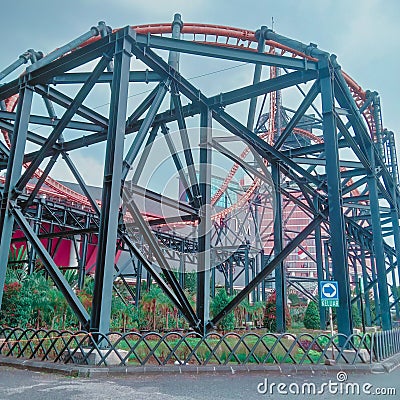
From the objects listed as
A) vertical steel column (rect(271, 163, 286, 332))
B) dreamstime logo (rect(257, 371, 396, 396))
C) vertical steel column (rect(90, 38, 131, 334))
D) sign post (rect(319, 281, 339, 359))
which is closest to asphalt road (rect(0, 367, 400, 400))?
dreamstime logo (rect(257, 371, 396, 396))

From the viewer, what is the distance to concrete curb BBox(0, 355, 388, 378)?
5.82 m

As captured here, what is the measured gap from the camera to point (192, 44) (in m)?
8.95

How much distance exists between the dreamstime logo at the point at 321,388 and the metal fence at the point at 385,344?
2.02 metres

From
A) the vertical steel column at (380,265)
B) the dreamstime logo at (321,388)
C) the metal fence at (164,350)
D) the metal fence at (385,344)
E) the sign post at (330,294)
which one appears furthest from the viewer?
the vertical steel column at (380,265)

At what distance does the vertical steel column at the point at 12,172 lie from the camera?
337 inches

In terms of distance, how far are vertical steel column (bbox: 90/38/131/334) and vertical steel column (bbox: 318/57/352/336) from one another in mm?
4411

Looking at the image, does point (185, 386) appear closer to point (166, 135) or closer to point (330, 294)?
point (330, 294)

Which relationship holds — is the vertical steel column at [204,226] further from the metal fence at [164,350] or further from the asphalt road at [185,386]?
the asphalt road at [185,386]

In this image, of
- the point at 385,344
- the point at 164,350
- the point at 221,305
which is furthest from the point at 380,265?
the point at 164,350

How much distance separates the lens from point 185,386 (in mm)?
5328

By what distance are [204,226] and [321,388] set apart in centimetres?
544

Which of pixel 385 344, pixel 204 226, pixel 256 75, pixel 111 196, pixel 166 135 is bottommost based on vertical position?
pixel 385 344

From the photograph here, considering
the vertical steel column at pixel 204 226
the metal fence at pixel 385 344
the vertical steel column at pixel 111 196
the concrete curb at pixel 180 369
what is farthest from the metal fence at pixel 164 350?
the vertical steel column at pixel 204 226

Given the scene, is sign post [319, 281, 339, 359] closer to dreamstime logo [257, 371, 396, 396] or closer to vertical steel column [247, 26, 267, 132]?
dreamstime logo [257, 371, 396, 396]
